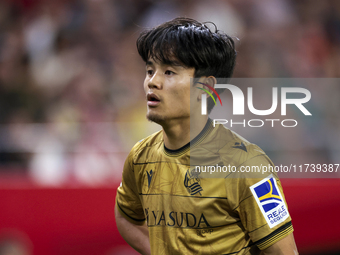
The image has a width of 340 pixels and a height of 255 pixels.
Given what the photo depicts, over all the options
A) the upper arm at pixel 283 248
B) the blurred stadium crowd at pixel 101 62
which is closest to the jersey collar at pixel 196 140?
the upper arm at pixel 283 248

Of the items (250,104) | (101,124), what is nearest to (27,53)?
(101,124)

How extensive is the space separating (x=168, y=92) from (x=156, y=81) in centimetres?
6

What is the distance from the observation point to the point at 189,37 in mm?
1546

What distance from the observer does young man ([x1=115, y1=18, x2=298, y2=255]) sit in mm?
1343

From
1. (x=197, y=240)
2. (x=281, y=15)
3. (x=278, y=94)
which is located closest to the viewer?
(x=197, y=240)

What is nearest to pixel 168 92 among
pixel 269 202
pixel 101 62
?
pixel 269 202

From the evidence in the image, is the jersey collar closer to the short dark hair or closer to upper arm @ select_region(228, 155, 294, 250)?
the short dark hair

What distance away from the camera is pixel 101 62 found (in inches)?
153

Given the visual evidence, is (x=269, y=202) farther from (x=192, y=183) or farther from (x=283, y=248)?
(x=192, y=183)

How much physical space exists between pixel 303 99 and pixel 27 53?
9.08ft

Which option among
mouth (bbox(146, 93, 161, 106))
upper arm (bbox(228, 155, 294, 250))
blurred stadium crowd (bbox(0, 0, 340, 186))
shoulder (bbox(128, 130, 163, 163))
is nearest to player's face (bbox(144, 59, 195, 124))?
mouth (bbox(146, 93, 161, 106))

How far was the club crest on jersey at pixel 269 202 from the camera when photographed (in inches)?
52.3

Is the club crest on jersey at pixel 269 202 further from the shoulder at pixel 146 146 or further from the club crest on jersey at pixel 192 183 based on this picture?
the shoulder at pixel 146 146

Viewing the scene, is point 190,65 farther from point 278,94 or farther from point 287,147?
point 278,94
